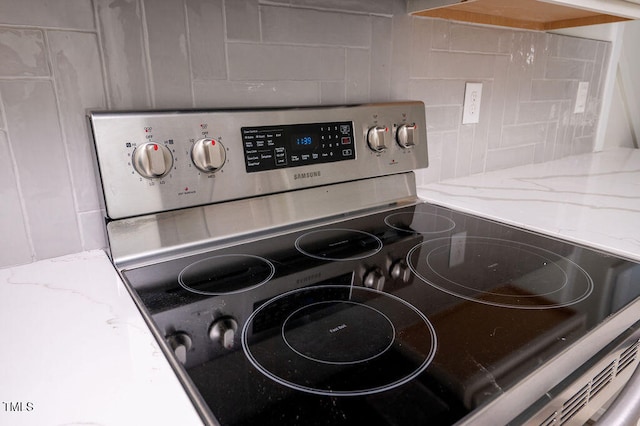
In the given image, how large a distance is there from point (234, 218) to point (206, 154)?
137 mm

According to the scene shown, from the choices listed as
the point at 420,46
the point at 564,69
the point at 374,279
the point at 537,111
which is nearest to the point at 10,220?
the point at 374,279

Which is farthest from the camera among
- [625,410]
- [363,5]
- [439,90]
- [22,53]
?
[439,90]

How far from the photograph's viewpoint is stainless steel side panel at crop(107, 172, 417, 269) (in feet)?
2.24

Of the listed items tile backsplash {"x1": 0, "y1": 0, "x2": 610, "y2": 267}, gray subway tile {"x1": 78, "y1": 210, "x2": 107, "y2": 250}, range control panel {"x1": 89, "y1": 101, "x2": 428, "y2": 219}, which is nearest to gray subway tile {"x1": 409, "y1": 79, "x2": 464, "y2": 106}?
tile backsplash {"x1": 0, "y1": 0, "x2": 610, "y2": 267}

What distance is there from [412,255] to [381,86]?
0.47m

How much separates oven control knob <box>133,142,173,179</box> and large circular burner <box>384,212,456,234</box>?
1.57 ft

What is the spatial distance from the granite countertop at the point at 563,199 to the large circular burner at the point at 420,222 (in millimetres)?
105

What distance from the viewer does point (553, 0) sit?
0.84 meters

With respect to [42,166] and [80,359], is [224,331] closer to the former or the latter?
[80,359]

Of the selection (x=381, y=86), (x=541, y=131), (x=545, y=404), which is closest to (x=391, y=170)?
(x=381, y=86)

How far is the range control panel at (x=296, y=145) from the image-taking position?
2.50 feet

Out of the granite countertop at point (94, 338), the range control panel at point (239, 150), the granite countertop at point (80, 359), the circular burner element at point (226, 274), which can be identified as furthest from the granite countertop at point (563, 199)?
the granite countertop at point (80, 359)

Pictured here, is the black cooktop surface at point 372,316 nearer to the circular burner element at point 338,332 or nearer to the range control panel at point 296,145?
the circular burner element at point 338,332

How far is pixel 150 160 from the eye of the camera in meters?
0.65
